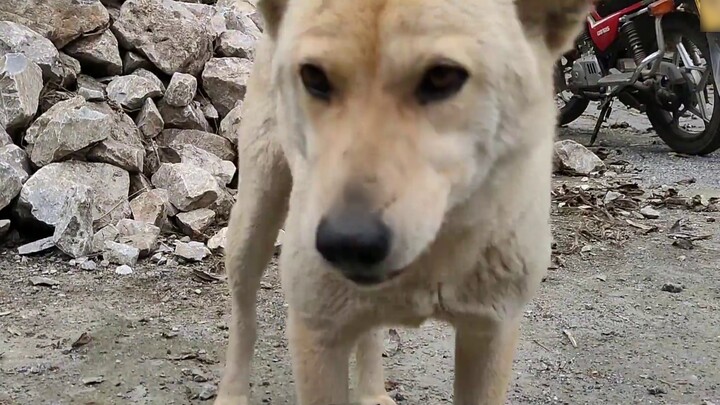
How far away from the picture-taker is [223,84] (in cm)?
610

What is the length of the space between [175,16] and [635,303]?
4.00 metres

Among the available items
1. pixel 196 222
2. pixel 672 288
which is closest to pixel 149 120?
pixel 196 222

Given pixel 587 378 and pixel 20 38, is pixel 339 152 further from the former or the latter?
pixel 20 38

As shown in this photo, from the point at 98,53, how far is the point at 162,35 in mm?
508

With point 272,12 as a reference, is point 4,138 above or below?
below

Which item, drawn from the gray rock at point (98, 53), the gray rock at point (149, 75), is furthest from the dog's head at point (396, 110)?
the gray rock at point (98, 53)

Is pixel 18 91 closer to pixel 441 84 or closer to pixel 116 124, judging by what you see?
pixel 116 124

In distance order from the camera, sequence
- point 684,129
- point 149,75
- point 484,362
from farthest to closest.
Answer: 1. point 684,129
2. point 149,75
3. point 484,362

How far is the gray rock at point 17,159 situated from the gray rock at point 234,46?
2.11 meters

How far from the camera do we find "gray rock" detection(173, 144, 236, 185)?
5.43 metres

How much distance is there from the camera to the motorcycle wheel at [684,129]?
7211 mm

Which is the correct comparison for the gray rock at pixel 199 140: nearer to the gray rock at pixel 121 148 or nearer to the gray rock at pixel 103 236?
the gray rock at pixel 121 148

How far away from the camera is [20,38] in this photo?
5387 millimetres

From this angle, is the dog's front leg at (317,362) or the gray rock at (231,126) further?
the gray rock at (231,126)
